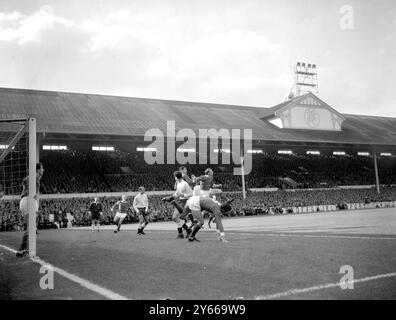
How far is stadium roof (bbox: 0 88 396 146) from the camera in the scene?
29.4 metres

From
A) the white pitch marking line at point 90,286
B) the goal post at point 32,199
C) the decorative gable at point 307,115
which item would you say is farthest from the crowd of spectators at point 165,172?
the white pitch marking line at point 90,286

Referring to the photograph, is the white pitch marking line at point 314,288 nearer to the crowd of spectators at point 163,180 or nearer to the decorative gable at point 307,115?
the crowd of spectators at point 163,180

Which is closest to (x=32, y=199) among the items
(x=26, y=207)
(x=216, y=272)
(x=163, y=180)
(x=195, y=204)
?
(x=26, y=207)

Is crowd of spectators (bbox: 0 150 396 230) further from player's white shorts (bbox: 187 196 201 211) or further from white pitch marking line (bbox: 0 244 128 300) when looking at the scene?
white pitch marking line (bbox: 0 244 128 300)

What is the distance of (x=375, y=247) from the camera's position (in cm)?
789

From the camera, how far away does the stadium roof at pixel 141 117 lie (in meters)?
29.4

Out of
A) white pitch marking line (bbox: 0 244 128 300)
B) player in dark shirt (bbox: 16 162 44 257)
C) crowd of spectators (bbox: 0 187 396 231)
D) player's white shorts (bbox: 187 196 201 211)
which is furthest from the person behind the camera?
crowd of spectators (bbox: 0 187 396 231)

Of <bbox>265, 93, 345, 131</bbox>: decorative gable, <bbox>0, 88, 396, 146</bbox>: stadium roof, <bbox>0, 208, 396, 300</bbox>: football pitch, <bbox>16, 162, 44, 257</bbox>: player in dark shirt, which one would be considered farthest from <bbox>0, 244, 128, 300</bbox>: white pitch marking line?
<bbox>265, 93, 345, 131</bbox>: decorative gable

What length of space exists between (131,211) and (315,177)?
74.6 ft

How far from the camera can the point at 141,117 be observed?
34156mm

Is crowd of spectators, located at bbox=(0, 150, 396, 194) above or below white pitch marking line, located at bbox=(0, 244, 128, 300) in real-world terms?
above

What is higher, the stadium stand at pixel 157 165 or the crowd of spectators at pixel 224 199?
the stadium stand at pixel 157 165

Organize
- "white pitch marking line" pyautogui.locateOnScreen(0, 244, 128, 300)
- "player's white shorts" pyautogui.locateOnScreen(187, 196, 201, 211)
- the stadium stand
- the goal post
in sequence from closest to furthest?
"white pitch marking line" pyautogui.locateOnScreen(0, 244, 128, 300)
the goal post
"player's white shorts" pyautogui.locateOnScreen(187, 196, 201, 211)
the stadium stand
